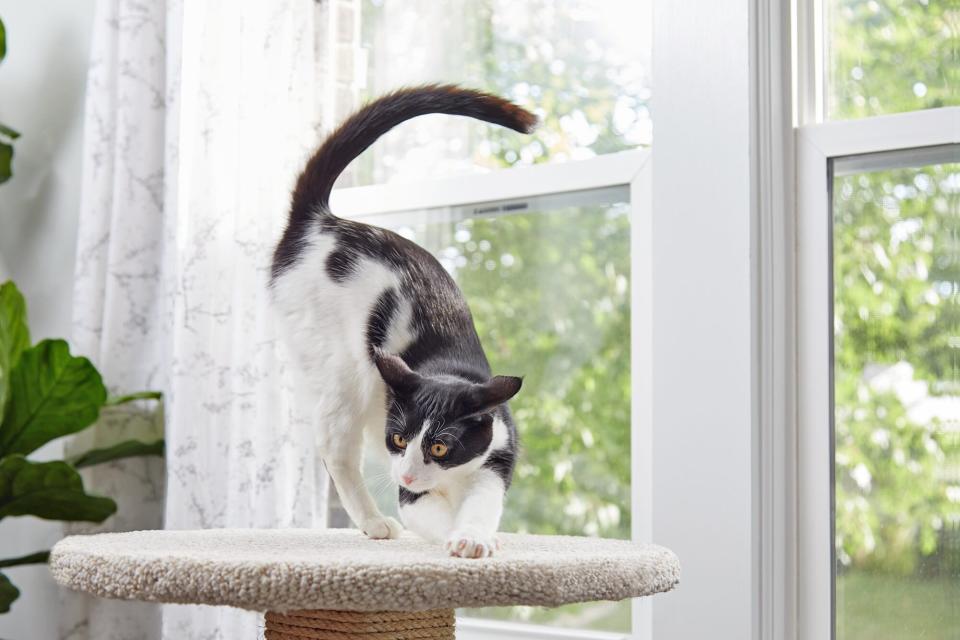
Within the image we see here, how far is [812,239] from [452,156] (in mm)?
669

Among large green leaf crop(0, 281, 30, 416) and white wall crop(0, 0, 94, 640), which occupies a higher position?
white wall crop(0, 0, 94, 640)

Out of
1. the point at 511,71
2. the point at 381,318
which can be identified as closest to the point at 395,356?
the point at 381,318

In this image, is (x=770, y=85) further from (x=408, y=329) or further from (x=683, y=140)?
(x=408, y=329)

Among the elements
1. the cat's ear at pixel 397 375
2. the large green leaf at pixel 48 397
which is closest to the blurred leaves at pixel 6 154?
the large green leaf at pixel 48 397

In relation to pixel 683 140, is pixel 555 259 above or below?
below

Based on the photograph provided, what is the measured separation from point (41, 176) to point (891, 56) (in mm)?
1708

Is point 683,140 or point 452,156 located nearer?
point 683,140

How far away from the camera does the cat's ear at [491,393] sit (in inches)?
36.7

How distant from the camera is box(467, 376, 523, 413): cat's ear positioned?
0.93 meters

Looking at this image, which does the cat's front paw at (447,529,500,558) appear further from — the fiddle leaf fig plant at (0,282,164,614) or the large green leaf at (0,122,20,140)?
the large green leaf at (0,122,20,140)

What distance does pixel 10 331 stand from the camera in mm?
1716

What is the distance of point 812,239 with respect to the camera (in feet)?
4.50

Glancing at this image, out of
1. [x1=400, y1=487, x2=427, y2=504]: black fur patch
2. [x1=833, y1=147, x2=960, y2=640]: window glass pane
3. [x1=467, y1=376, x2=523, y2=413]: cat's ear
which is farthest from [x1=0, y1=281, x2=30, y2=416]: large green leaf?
[x1=833, y1=147, x2=960, y2=640]: window glass pane

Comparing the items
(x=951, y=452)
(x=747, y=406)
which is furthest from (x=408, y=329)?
(x=951, y=452)
